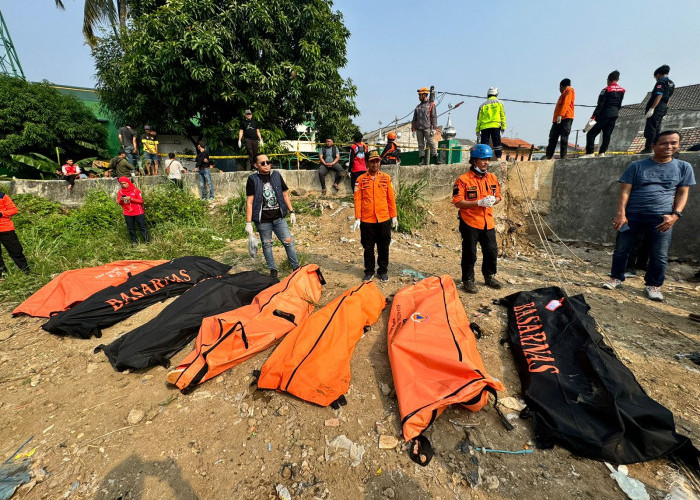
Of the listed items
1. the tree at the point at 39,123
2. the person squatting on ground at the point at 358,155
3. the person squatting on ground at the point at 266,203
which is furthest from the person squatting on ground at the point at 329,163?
the tree at the point at 39,123

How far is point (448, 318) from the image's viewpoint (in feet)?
8.18

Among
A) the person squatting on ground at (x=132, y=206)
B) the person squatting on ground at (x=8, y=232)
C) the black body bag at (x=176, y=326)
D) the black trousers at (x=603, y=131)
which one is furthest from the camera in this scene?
the person squatting on ground at (x=132, y=206)

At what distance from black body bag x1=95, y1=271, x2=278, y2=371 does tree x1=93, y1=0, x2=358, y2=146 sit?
8197 millimetres

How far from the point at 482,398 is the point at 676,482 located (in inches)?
37.8

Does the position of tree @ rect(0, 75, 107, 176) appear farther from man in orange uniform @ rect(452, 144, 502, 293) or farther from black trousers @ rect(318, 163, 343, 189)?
man in orange uniform @ rect(452, 144, 502, 293)

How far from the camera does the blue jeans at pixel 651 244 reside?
3.35 meters

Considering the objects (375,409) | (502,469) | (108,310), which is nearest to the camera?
(502,469)

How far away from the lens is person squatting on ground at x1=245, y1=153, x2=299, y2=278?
153 inches

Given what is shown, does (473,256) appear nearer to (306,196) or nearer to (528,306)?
(528,306)

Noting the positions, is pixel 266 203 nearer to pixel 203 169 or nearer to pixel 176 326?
pixel 176 326

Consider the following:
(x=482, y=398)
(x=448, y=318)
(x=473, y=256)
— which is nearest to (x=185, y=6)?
(x=473, y=256)

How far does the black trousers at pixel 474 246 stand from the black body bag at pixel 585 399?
45.9 inches

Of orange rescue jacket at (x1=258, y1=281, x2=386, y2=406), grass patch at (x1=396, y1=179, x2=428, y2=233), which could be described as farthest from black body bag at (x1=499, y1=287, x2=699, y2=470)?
grass patch at (x1=396, y1=179, x2=428, y2=233)

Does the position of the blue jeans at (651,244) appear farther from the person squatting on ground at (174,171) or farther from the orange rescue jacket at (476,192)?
the person squatting on ground at (174,171)
